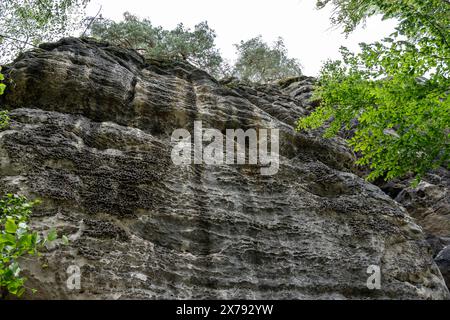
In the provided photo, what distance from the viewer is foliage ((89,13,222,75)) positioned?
77.7 feet

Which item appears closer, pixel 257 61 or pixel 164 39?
pixel 164 39

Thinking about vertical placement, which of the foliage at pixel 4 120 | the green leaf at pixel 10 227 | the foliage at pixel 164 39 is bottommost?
the green leaf at pixel 10 227

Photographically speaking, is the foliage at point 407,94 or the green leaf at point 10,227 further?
the foliage at point 407,94

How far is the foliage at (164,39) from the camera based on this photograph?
77.7 feet

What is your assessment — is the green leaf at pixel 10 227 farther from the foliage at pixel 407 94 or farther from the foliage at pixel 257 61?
the foliage at pixel 257 61

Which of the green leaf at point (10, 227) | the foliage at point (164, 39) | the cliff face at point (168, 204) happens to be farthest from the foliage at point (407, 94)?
the foliage at point (164, 39)

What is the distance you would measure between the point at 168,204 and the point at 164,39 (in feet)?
55.2

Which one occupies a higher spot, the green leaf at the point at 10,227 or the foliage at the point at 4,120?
the foliage at the point at 4,120

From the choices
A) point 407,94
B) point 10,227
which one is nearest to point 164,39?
point 407,94

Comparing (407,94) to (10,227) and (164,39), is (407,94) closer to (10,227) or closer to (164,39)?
(10,227)

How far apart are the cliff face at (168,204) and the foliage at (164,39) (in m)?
9.65

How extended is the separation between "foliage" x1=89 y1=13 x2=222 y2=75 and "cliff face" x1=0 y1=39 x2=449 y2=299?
31.7 feet

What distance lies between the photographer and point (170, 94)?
1384 centimetres

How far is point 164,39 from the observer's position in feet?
78.8
